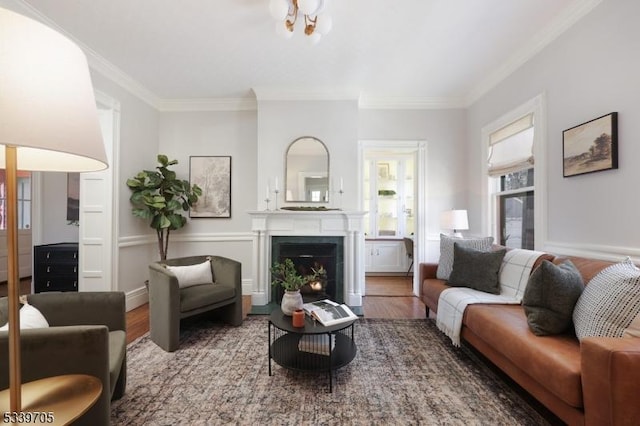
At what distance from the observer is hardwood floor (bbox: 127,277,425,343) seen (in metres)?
3.00

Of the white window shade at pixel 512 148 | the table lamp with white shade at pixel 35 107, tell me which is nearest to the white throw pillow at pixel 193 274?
the table lamp with white shade at pixel 35 107

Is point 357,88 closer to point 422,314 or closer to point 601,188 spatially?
point 601,188

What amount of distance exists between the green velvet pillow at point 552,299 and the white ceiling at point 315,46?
6.91 ft

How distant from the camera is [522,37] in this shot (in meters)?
2.64

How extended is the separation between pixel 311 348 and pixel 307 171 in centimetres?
231

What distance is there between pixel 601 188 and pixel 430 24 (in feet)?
6.23

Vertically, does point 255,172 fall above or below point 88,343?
above

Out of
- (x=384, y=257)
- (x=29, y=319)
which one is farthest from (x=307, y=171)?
(x=29, y=319)

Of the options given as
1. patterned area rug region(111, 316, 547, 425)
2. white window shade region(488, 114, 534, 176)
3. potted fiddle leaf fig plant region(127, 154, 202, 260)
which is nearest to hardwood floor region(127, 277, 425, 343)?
patterned area rug region(111, 316, 547, 425)

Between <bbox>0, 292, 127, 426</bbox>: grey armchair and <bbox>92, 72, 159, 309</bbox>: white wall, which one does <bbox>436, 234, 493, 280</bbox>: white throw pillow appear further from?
<bbox>92, 72, 159, 309</bbox>: white wall

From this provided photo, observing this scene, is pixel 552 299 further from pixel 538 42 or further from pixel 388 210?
pixel 388 210

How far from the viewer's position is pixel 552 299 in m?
1.63

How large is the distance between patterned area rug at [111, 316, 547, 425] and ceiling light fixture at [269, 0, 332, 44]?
264 cm

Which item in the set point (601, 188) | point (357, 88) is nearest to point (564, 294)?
point (601, 188)
